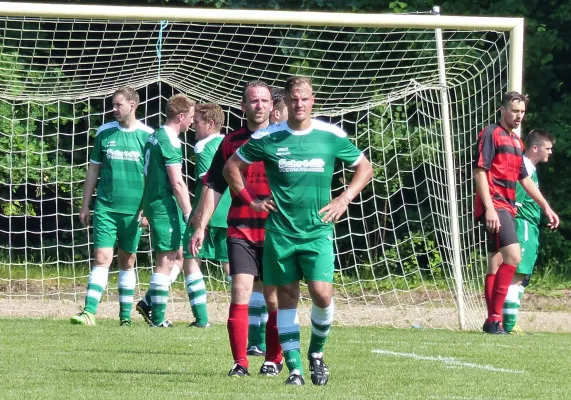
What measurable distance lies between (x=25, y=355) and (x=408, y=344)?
2.97m

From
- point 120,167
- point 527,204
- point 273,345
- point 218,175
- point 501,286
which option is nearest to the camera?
point 273,345

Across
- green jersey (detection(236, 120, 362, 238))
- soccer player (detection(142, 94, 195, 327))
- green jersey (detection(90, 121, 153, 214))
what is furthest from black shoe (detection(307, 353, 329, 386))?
green jersey (detection(90, 121, 153, 214))

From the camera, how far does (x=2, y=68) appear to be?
12.3 meters

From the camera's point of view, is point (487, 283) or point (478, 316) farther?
point (478, 316)

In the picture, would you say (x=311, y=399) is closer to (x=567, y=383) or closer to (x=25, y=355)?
(x=567, y=383)

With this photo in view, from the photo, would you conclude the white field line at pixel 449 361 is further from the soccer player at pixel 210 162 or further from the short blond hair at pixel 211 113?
the short blond hair at pixel 211 113

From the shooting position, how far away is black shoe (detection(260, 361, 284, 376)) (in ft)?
23.8

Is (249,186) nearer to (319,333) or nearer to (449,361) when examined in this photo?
(319,333)

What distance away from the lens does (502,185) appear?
10.3 m

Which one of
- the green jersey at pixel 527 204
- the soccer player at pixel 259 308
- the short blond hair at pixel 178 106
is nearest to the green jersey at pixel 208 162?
the short blond hair at pixel 178 106

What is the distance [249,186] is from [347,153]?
855mm

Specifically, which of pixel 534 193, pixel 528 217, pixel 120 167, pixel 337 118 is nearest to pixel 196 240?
pixel 120 167

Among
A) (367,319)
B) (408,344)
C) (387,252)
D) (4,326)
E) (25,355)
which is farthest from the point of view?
(387,252)

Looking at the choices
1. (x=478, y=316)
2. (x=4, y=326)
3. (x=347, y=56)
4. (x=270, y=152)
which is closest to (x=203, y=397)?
(x=270, y=152)
